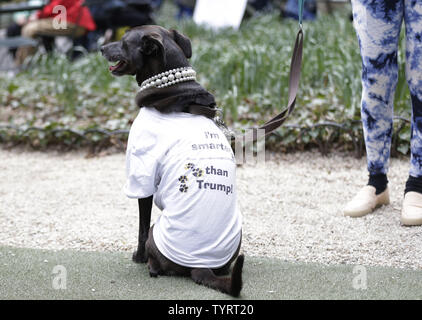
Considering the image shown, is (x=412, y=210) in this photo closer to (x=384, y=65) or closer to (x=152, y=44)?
(x=384, y=65)

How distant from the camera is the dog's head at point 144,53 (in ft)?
7.73

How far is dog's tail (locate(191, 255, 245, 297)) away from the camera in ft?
6.83

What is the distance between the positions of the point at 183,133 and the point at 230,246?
0.51 metres

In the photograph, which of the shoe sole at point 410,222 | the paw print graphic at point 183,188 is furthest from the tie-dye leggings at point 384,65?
the paw print graphic at point 183,188

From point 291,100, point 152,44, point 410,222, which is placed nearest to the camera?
point 152,44

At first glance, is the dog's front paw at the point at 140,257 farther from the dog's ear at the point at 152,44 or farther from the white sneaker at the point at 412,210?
the white sneaker at the point at 412,210

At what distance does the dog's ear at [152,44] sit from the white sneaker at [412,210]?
1.65m

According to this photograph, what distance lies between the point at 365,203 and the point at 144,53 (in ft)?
5.46

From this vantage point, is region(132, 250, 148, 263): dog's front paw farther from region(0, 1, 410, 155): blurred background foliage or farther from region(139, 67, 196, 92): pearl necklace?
region(0, 1, 410, 155): blurred background foliage

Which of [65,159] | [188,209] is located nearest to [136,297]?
[188,209]

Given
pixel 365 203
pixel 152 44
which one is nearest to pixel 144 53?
pixel 152 44

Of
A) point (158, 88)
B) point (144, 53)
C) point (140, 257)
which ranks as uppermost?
point (144, 53)

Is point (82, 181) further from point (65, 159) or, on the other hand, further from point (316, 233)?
point (316, 233)

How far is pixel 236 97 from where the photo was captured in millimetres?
5121
